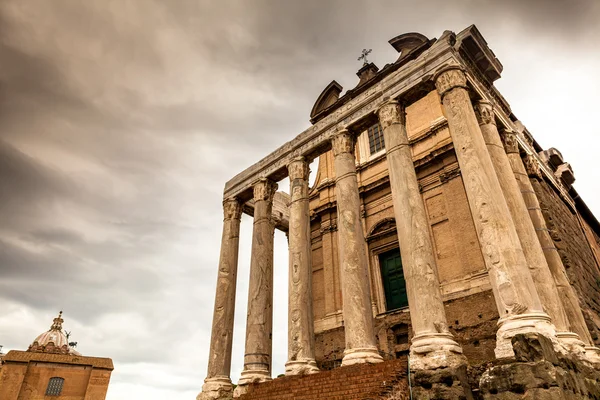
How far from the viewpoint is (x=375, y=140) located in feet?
65.7

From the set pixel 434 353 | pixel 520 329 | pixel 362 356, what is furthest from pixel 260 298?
pixel 520 329

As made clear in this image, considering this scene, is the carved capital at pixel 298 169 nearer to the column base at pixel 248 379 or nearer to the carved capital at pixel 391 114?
the carved capital at pixel 391 114

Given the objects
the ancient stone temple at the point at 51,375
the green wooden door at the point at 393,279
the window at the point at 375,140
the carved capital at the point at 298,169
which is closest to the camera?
the carved capital at the point at 298,169

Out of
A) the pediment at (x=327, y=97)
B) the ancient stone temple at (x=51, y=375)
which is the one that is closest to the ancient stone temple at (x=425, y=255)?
the pediment at (x=327, y=97)

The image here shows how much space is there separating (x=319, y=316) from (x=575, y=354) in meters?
10.9

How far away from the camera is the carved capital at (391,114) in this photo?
40.0 feet

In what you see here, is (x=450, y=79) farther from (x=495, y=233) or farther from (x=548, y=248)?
(x=548, y=248)

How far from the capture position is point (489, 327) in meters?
12.2

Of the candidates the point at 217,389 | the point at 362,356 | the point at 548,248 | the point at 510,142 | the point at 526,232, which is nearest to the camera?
the point at 362,356

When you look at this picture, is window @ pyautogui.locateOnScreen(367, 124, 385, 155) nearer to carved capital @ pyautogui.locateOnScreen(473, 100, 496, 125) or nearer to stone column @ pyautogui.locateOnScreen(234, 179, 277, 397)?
stone column @ pyautogui.locateOnScreen(234, 179, 277, 397)

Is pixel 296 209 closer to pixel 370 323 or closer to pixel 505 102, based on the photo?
pixel 370 323

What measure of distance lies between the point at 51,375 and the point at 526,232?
126ft

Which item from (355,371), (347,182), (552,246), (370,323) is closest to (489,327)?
→ (552,246)

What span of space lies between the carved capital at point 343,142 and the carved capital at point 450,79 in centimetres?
343
